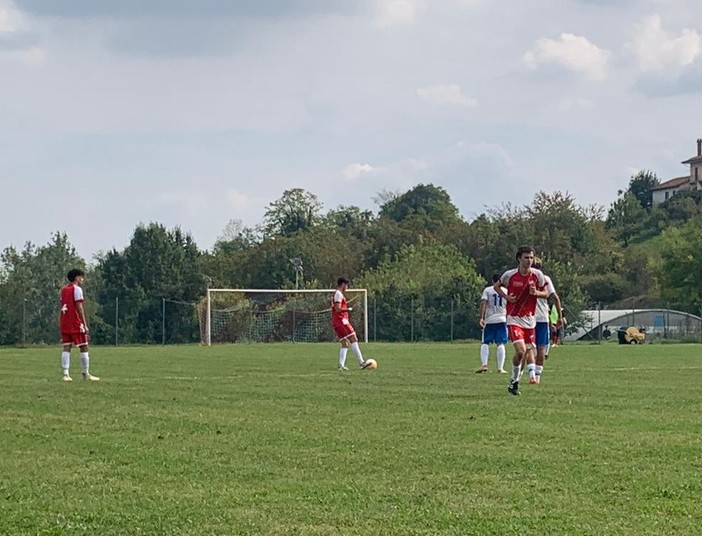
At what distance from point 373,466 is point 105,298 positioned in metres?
63.4

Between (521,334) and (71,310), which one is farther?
(71,310)

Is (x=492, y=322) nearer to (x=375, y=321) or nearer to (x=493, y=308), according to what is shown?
(x=493, y=308)

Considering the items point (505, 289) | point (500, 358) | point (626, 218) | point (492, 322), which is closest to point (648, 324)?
point (492, 322)

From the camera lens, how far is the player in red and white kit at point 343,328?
2280 cm

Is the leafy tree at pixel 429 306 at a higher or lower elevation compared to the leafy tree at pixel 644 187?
lower

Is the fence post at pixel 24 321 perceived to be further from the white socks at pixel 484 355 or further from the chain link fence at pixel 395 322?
the white socks at pixel 484 355

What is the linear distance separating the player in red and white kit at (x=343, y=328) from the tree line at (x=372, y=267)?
31.7 metres

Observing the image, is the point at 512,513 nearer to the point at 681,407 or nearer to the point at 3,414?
the point at 681,407

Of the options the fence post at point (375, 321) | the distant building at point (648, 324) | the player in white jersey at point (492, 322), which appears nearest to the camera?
the player in white jersey at point (492, 322)

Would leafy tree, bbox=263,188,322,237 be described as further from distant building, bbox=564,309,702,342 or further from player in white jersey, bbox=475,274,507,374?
player in white jersey, bbox=475,274,507,374

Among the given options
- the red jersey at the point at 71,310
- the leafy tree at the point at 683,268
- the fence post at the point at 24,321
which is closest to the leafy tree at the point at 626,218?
the leafy tree at the point at 683,268

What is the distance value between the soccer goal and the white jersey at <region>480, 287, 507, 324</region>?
31.4 metres

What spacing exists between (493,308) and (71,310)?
7.74 meters

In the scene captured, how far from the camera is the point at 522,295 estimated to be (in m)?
15.9
